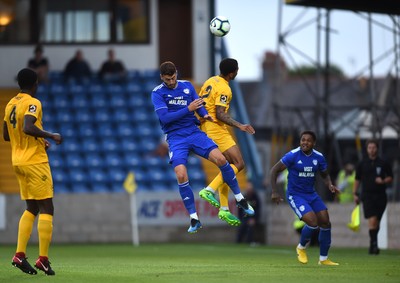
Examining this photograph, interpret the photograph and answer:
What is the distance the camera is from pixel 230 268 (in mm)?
15031

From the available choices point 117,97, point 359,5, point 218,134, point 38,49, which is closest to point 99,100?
point 117,97

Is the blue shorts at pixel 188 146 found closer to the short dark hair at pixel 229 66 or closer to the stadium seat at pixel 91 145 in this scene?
the short dark hair at pixel 229 66

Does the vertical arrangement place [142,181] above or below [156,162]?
below

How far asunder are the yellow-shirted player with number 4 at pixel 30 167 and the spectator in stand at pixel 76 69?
18.9 meters

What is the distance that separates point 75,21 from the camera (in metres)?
34.7

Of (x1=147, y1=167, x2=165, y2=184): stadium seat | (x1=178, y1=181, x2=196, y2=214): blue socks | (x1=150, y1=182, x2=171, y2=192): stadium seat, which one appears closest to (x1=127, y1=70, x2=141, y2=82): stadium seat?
(x1=147, y1=167, x2=165, y2=184): stadium seat

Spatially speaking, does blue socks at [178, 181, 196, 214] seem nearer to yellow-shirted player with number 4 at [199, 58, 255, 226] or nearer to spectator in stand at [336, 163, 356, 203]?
yellow-shirted player with number 4 at [199, 58, 255, 226]

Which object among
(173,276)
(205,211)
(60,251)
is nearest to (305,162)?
(173,276)

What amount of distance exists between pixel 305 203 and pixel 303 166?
550 mm

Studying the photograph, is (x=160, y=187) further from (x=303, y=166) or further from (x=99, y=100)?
(x=303, y=166)

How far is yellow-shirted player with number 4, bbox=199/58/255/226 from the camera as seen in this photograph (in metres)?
16.0

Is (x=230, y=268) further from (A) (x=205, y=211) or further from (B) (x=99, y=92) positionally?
(B) (x=99, y=92)

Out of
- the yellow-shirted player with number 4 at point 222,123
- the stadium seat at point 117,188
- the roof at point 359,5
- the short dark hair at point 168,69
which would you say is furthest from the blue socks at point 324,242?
the stadium seat at point 117,188

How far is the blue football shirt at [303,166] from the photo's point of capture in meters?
16.9
